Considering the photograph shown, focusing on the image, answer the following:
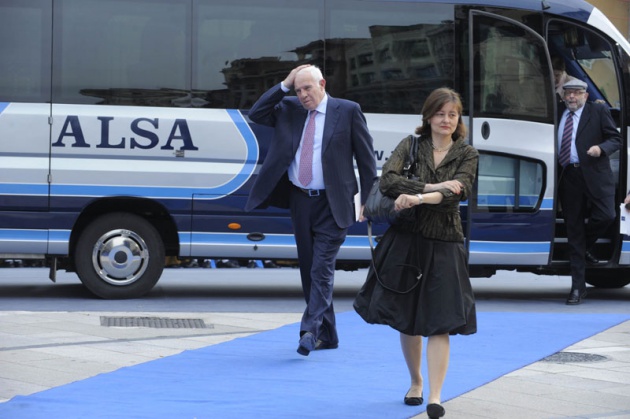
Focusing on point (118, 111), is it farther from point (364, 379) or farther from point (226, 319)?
point (364, 379)

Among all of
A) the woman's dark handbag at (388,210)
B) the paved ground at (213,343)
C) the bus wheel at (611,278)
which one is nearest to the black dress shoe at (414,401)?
the paved ground at (213,343)

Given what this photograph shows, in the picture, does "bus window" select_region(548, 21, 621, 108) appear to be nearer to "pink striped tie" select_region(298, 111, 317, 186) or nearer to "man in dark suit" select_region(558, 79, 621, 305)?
"man in dark suit" select_region(558, 79, 621, 305)

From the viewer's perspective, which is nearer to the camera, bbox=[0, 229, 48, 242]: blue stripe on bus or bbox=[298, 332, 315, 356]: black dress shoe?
bbox=[298, 332, 315, 356]: black dress shoe

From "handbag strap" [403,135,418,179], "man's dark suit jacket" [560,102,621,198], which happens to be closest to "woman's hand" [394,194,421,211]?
"handbag strap" [403,135,418,179]

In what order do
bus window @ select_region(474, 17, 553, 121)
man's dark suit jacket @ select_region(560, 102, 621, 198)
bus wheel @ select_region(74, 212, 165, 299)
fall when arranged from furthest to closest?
bus window @ select_region(474, 17, 553, 121)
man's dark suit jacket @ select_region(560, 102, 621, 198)
bus wheel @ select_region(74, 212, 165, 299)

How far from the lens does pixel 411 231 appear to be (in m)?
6.79

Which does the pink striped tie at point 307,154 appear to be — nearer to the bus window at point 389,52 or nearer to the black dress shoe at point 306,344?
the black dress shoe at point 306,344

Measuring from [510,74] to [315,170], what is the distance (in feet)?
15.3

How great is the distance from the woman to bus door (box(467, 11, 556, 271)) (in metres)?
5.94

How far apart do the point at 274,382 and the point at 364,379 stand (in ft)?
1.76

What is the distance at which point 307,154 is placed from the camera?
8719 millimetres

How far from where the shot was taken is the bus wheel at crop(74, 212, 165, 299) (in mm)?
12273

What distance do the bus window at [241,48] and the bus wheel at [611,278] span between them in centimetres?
441

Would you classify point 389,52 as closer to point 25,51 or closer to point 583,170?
point 583,170
